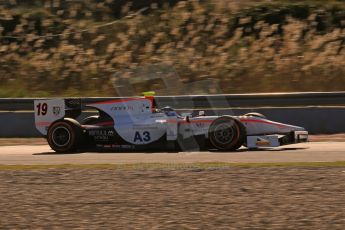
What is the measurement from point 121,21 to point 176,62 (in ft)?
14.5

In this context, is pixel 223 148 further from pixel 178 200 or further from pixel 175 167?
pixel 178 200

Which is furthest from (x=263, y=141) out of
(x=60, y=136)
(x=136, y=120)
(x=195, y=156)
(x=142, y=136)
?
(x=60, y=136)

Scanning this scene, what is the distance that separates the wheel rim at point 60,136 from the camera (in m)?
13.2

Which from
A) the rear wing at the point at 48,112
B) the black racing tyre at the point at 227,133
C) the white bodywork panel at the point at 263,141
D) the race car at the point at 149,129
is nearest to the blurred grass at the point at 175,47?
the rear wing at the point at 48,112

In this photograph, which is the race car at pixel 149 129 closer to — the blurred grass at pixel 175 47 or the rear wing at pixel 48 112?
the rear wing at pixel 48 112

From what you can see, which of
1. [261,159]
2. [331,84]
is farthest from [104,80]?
[261,159]

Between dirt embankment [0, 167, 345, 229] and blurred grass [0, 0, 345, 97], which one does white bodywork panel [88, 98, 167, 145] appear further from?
blurred grass [0, 0, 345, 97]

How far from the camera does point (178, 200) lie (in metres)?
7.44

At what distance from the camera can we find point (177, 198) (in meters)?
7.55

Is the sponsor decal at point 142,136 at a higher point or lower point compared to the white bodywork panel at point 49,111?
lower

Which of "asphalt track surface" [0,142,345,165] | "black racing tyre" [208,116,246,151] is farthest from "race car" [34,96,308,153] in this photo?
"asphalt track surface" [0,142,345,165]

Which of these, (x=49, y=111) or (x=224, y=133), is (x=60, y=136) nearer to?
(x=49, y=111)

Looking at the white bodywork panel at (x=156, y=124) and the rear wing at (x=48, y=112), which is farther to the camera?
the rear wing at (x=48, y=112)

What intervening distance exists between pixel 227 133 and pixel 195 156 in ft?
3.01
